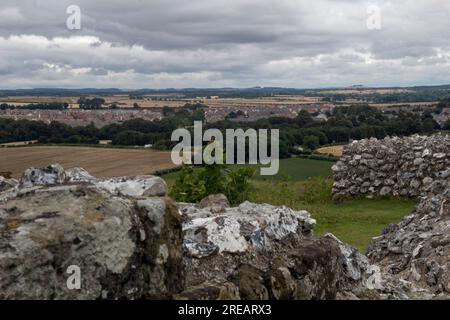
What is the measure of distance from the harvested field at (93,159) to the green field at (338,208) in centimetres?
1497

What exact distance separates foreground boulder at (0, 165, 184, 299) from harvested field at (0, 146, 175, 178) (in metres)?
28.7

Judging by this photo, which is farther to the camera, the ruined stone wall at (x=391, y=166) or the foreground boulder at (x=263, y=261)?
the ruined stone wall at (x=391, y=166)

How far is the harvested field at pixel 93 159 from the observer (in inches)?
1391

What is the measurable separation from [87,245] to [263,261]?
2470 millimetres

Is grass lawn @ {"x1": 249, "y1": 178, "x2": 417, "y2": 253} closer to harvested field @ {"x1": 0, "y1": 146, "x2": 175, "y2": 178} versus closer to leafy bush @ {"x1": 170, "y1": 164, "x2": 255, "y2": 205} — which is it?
leafy bush @ {"x1": 170, "y1": 164, "x2": 255, "y2": 205}

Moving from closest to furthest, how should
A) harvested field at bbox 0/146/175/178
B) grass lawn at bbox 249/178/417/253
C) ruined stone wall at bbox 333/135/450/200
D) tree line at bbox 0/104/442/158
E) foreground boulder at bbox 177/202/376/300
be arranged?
foreground boulder at bbox 177/202/376/300 → grass lawn at bbox 249/178/417/253 → ruined stone wall at bbox 333/135/450/200 → harvested field at bbox 0/146/175/178 → tree line at bbox 0/104/442/158

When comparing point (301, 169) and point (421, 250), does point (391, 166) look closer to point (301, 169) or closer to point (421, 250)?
point (421, 250)

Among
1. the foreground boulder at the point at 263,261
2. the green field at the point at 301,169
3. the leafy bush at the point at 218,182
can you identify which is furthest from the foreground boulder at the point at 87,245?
the green field at the point at 301,169

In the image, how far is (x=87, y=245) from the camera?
3.87 meters

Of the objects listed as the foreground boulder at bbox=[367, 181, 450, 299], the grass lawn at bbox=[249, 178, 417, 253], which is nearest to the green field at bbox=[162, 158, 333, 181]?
the grass lawn at bbox=[249, 178, 417, 253]

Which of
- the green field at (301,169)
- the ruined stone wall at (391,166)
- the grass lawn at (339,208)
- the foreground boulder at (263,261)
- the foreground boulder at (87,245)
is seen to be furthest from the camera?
the green field at (301,169)

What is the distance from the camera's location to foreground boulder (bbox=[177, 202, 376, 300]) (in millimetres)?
4828

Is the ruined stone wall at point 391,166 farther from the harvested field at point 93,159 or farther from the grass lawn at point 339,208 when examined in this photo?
the harvested field at point 93,159
